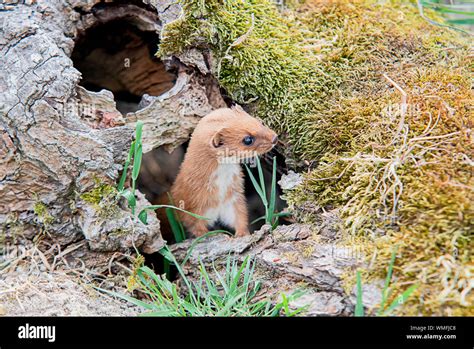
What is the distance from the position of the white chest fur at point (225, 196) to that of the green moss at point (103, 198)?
96 cm

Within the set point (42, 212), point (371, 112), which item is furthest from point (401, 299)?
point (42, 212)

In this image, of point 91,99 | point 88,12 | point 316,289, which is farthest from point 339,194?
point 88,12

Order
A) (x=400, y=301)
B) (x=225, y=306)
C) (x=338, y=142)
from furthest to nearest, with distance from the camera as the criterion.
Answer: (x=338, y=142), (x=225, y=306), (x=400, y=301)

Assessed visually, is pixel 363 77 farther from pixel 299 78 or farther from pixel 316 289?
pixel 316 289

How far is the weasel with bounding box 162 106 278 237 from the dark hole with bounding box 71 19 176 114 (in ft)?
2.66

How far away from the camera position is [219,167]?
362cm

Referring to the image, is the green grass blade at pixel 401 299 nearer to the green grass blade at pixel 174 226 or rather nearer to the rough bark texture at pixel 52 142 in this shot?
the rough bark texture at pixel 52 142

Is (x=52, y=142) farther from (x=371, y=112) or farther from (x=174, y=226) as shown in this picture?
(x=371, y=112)

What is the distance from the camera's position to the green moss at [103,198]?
281 cm

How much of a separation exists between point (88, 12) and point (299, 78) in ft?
4.90

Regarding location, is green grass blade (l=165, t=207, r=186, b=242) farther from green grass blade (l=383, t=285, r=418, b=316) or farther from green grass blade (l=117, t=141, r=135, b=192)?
green grass blade (l=383, t=285, r=418, b=316)

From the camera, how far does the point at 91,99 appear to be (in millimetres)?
2977

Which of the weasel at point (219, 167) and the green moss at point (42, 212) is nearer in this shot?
the green moss at point (42, 212)

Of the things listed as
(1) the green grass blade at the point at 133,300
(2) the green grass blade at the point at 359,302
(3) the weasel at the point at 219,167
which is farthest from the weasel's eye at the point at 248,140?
(2) the green grass blade at the point at 359,302
